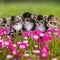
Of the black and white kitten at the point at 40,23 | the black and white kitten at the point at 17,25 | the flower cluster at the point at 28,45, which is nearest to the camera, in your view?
the flower cluster at the point at 28,45

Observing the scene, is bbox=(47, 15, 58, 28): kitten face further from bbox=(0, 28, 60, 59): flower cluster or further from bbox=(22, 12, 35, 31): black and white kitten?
bbox=(0, 28, 60, 59): flower cluster

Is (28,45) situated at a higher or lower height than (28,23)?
lower

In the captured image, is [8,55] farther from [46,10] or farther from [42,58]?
[46,10]

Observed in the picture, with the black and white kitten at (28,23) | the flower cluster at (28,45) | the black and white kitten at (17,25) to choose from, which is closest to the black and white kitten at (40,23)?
the black and white kitten at (28,23)

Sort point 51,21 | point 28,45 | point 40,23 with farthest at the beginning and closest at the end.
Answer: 1. point 51,21
2. point 40,23
3. point 28,45

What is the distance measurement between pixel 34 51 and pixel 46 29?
171cm

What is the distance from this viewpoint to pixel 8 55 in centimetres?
424

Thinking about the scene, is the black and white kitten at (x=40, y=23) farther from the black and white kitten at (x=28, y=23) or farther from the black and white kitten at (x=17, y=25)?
the black and white kitten at (x=17, y=25)

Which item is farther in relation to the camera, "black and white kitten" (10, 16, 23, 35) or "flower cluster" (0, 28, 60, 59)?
"black and white kitten" (10, 16, 23, 35)

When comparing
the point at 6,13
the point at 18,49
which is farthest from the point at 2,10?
the point at 18,49

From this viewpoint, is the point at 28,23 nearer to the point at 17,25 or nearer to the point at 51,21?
the point at 17,25

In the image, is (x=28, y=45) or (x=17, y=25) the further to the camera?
(x=17, y=25)

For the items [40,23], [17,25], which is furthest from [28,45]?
[40,23]

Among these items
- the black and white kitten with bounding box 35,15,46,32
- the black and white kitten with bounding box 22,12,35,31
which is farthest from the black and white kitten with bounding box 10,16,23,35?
the black and white kitten with bounding box 35,15,46,32
